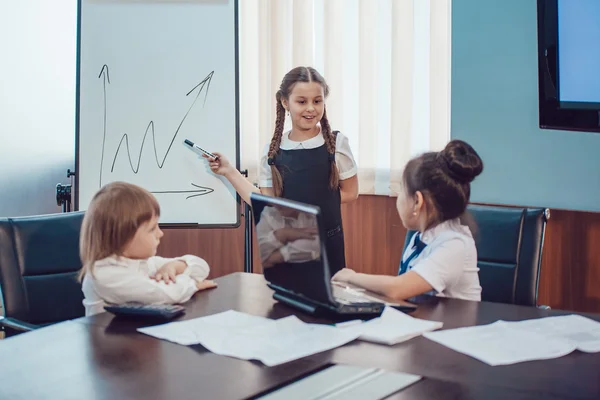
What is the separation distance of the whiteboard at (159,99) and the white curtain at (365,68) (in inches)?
19.7

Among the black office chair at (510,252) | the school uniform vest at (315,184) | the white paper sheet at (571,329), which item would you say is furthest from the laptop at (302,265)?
the school uniform vest at (315,184)

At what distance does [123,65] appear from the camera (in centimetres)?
302

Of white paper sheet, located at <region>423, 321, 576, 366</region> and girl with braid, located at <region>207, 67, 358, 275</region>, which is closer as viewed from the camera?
white paper sheet, located at <region>423, 321, 576, 366</region>

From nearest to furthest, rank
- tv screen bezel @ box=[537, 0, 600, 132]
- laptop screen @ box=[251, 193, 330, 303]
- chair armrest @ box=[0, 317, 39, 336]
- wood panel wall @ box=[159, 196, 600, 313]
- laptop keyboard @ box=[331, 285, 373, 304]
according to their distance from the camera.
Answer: laptop screen @ box=[251, 193, 330, 303] < laptop keyboard @ box=[331, 285, 373, 304] < chair armrest @ box=[0, 317, 39, 336] < tv screen bezel @ box=[537, 0, 600, 132] < wood panel wall @ box=[159, 196, 600, 313]

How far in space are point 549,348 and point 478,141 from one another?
1.68 m

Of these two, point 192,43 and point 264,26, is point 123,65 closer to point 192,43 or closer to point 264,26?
point 192,43

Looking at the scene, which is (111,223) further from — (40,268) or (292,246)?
(40,268)

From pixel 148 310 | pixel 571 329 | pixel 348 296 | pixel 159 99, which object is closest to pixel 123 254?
pixel 148 310

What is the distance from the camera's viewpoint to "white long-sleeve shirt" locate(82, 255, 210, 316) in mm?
1651

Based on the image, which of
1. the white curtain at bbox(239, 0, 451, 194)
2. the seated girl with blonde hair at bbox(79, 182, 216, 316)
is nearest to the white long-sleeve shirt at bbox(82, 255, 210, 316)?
the seated girl with blonde hair at bbox(79, 182, 216, 316)

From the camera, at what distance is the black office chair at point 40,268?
82.3 inches

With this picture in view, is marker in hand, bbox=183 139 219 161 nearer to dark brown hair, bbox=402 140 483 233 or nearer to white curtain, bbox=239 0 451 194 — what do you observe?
white curtain, bbox=239 0 451 194

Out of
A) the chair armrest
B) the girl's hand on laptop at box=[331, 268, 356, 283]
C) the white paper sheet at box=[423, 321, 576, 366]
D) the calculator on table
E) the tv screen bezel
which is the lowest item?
the chair armrest

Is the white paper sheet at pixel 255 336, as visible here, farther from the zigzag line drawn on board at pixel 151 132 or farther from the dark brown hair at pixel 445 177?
the zigzag line drawn on board at pixel 151 132
